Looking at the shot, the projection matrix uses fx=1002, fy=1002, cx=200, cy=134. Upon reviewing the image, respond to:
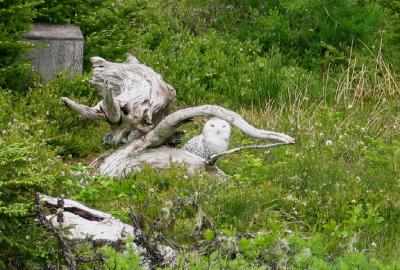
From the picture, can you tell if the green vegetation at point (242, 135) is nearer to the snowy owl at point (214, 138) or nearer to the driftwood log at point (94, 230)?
the driftwood log at point (94, 230)

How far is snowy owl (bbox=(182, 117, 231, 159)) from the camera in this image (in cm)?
840

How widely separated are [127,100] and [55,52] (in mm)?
1984

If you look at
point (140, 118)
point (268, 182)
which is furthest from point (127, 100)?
point (268, 182)

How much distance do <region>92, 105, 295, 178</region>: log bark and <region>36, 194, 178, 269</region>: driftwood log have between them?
1.59 meters

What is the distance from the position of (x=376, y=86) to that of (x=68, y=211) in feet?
18.6

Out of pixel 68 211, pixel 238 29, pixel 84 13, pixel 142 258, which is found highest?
pixel 142 258

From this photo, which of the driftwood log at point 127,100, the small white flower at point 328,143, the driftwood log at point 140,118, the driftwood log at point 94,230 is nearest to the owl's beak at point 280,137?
the driftwood log at point 140,118

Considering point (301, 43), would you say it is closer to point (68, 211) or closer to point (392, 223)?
point (392, 223)

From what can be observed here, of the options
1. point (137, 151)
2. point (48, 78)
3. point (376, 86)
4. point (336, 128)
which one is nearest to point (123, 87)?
point (137, 151)

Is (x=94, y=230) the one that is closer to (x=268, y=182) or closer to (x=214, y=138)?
(x=268, y=182)

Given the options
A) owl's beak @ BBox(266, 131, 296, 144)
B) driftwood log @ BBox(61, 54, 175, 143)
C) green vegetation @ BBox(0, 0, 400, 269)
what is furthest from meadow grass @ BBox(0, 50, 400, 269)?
driftwood log @ BBox(61, 54, 175, 143)

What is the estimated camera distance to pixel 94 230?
6.13 meters

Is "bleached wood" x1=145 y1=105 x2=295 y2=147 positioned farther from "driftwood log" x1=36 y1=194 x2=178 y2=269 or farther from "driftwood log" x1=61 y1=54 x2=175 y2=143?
"driftwood log" x1=36 y1=194 x2=178 y2=269

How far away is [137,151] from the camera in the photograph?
8.33 meters
